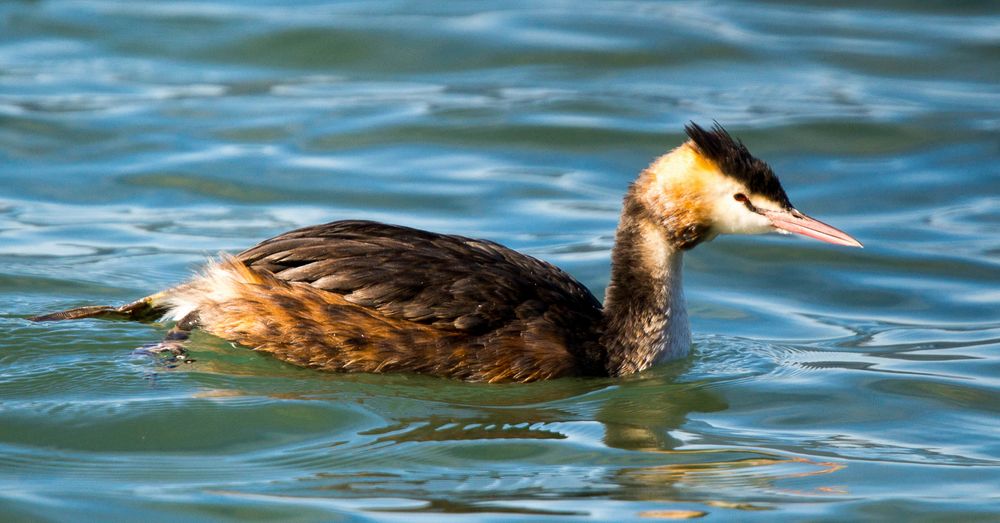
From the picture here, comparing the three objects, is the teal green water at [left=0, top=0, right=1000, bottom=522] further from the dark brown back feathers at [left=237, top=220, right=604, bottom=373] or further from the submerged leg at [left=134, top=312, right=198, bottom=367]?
the dark brown back feathers at [left=237, top=220, right=604, bottom=373]

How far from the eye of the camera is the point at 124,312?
7414mm

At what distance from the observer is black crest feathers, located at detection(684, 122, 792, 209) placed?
23.1 ft

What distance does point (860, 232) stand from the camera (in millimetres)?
10227

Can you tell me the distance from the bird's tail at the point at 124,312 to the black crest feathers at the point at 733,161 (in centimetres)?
270

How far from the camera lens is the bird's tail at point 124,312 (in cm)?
738

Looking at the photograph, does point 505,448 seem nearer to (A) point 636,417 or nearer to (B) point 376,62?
(A) point 636,417

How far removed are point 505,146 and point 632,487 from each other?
6636 millimetres

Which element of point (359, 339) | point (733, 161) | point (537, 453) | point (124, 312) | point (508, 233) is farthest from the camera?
point (508, 233)

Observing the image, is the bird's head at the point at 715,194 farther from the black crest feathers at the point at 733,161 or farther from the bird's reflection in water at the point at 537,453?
the bird's reflection in water at the point at 537,453

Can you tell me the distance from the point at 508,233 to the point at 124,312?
10.7 feet

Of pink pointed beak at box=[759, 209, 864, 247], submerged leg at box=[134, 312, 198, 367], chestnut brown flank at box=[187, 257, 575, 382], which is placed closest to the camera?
chestnut brown flank at box=[187, 257, 575, 382]

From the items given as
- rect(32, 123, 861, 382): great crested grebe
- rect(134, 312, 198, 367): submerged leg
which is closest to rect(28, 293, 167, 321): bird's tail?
rect(32, 123, 861, 382): great crested grebe

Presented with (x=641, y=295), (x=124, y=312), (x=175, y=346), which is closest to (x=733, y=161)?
(x=641, y=295)

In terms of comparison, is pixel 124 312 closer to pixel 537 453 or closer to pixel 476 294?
pixel 476 294
